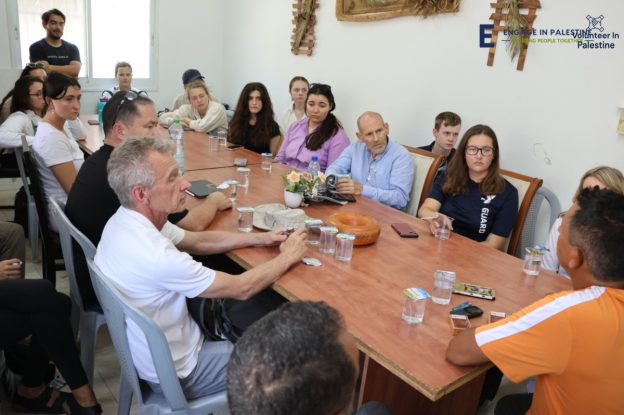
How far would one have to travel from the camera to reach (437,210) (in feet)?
8.86

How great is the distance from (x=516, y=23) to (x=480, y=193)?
138 cm

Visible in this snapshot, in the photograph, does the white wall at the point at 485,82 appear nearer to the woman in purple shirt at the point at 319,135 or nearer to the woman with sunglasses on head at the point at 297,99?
the woman with sunglasses on head at the point at 297,99

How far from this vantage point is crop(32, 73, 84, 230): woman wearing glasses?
2.56 m

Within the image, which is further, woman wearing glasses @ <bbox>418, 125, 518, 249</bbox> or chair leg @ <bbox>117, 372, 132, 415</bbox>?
woman wearing glasses @ <bbox>418, 125, 518, 249</bbox>

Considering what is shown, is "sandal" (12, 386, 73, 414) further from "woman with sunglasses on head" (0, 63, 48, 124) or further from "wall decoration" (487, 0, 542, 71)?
"wall decoration" (487, 0, 542, 71)

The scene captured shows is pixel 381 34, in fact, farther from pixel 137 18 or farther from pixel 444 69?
pixel 137 18

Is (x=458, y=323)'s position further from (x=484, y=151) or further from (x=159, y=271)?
(x=484, y=151)

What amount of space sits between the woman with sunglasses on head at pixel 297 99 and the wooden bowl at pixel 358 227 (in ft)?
8.06

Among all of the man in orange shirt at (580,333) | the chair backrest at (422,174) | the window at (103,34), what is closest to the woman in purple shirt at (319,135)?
the chair backrest at (422,174)

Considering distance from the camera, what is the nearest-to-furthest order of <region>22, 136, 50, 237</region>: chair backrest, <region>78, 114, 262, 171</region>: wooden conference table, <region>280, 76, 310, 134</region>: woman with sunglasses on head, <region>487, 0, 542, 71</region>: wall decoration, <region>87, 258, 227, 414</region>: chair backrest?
<region>87, 258, 227, 414</region>: chair backrest
<region>22, 136, 50, 237</region>: chair backrest
<region>487, 0, 542, 71</region>: wall decoration
<region>78, 114, 262, 171</region>: wooden conference table
<region>280, 76, 310, 134</region>: woman with sunglasses on head

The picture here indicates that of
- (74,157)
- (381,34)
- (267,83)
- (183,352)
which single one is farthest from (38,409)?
(267,83)

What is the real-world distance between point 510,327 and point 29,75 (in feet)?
12.8

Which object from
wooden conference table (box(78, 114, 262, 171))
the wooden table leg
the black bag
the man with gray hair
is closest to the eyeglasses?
the wooden table leg

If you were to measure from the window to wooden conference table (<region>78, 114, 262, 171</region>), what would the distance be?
204 cm
